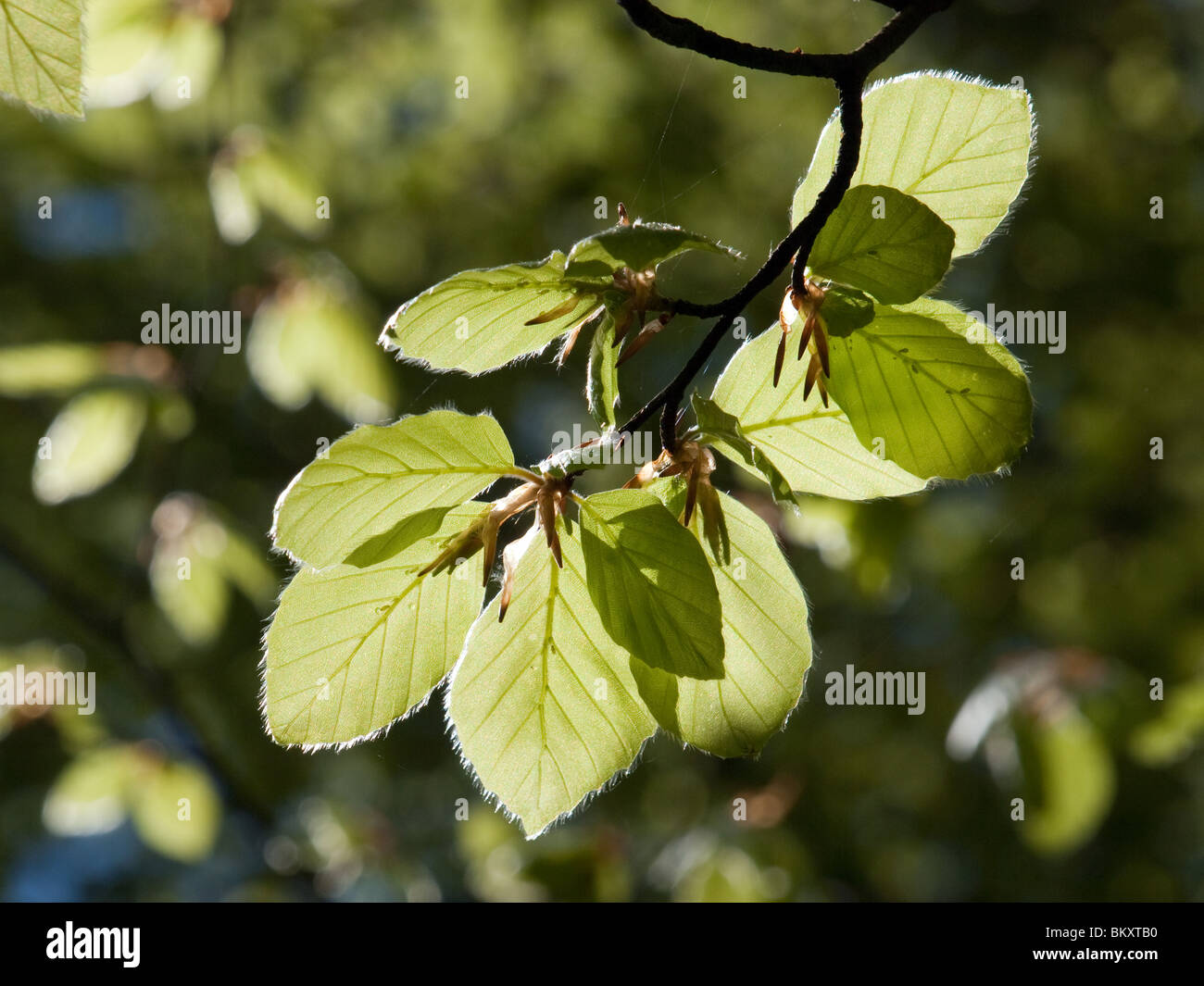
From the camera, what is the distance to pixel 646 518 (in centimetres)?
49

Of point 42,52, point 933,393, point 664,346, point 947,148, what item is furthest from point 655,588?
point 664,346

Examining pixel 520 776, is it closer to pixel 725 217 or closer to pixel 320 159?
pixel 725 217

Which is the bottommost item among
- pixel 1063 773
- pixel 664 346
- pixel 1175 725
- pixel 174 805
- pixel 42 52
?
pixel 174 805

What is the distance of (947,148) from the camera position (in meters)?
0.55

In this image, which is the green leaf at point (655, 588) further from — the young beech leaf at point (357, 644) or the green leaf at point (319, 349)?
the green leaf at point (319, 349)

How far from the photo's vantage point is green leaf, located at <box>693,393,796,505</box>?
462 millimetres

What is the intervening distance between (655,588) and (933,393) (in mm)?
184

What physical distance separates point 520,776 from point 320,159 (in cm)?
434

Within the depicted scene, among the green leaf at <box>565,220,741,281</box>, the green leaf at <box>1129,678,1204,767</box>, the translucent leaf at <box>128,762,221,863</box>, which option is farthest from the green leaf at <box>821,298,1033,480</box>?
the translucent leaf at <box>128,762,221,863</box>

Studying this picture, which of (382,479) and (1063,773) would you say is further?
(1063,773)

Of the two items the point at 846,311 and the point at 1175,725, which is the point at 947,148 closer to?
the point at 846,311

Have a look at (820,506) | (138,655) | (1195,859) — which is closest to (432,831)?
(138,655)

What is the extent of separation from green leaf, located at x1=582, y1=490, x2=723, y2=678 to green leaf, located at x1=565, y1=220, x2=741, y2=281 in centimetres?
11

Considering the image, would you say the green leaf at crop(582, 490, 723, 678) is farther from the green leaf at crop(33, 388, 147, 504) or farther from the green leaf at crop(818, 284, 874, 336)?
the green leaf at crop(33, 388, 147, 504)
